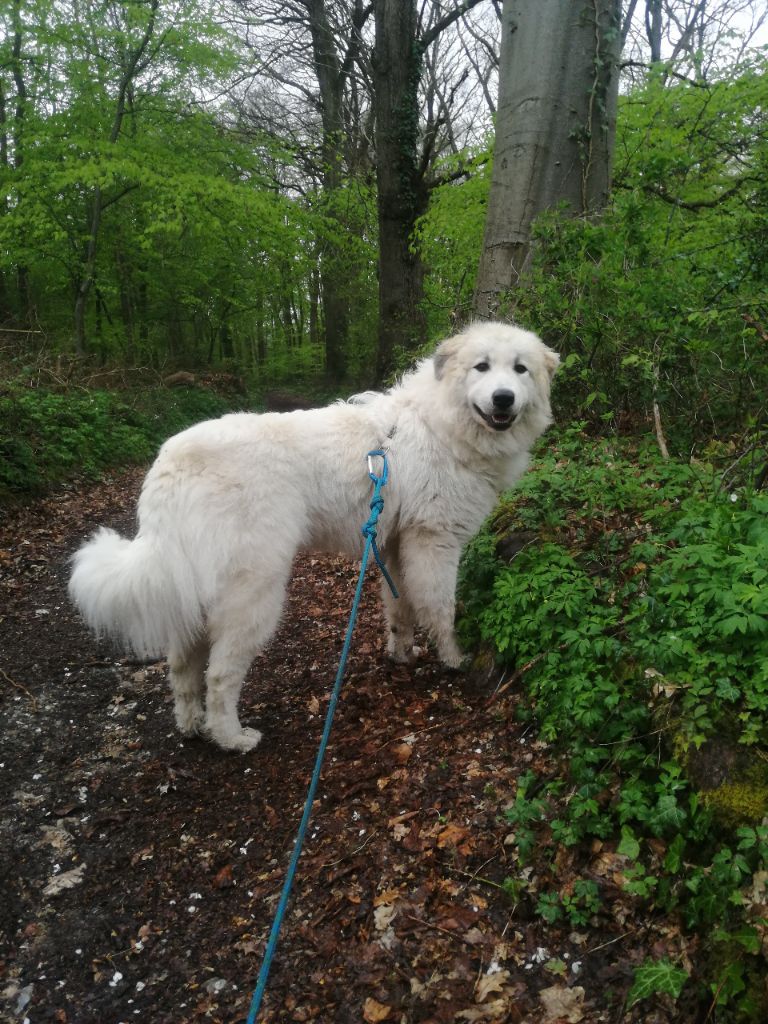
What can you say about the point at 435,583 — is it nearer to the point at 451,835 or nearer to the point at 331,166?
the point at 451,835

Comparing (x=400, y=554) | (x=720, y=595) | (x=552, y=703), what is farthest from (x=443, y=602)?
(x=720, y=595)

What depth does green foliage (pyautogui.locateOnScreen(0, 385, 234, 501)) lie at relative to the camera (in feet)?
24.7

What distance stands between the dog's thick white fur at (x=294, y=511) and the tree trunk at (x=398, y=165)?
7267 millimetres

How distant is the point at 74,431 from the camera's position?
9.37 m

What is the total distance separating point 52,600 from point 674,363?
5812 millimetres

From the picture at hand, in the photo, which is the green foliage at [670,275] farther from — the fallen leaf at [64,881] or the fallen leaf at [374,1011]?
the fallen leaf at [64,881]

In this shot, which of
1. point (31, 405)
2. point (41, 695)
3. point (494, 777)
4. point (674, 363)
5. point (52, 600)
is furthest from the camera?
point (31, 405)

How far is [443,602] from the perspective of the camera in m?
3.86

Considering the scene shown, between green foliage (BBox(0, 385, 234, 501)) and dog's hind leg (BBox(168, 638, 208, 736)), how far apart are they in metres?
4.98

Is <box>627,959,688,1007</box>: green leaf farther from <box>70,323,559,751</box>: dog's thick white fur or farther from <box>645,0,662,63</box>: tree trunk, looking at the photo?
<box>645,0,662,63</box>: tree trunk

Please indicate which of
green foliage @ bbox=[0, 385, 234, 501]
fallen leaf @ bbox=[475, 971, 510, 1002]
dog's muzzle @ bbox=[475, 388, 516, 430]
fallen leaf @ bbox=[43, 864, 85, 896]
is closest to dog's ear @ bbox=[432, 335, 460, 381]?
dog's muzzle @ bbox=[475, 388, 516, 430]

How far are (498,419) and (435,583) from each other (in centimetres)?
111

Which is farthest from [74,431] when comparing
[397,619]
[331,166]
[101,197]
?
[331,166]

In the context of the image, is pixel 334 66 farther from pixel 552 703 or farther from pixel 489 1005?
pixel 489 1005
